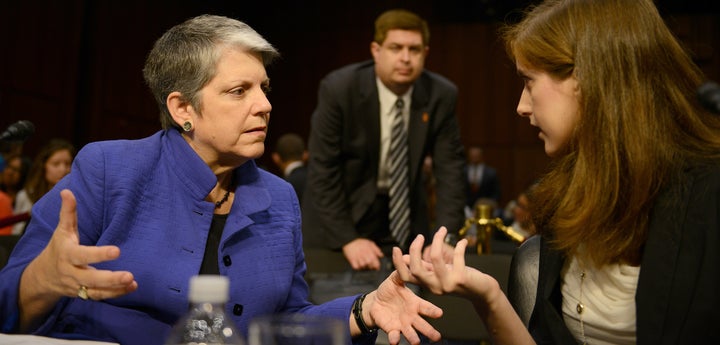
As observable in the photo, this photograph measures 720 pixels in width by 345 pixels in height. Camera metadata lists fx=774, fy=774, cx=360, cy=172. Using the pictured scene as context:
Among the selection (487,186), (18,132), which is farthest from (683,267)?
(487,186)

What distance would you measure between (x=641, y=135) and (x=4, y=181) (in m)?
5.80

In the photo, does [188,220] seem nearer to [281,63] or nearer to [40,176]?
[40,176]

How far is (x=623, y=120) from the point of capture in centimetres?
153

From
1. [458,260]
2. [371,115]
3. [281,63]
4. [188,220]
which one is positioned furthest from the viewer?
[281,63]

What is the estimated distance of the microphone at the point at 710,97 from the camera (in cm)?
124

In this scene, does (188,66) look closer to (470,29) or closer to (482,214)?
(482,214)

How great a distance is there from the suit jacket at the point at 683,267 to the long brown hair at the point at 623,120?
0.05 meters

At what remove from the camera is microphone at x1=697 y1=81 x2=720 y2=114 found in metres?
1.24

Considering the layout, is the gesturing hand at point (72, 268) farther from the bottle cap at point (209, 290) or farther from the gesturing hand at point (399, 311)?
the gesturing hand at point (399, 311)

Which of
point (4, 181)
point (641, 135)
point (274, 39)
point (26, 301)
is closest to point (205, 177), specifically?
point (26, 301)

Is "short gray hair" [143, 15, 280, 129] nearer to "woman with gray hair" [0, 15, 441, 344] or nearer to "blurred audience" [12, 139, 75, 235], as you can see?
"woman with gray hair" [0, 15, 441, 344]

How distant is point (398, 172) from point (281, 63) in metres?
6.79

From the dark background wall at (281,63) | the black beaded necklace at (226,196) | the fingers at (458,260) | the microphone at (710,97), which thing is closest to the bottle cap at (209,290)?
the fingers at (458,260)

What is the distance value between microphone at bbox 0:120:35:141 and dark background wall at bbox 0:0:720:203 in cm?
525
